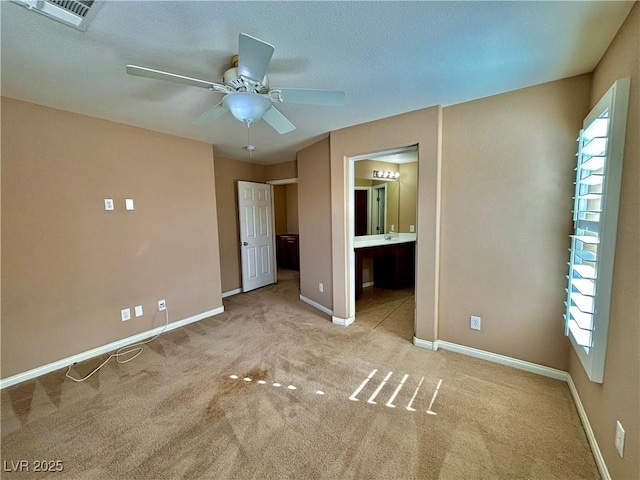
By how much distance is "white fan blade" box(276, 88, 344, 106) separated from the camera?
5.09 feet

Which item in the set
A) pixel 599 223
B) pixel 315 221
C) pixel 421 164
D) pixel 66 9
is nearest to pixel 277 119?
pixel 66 9

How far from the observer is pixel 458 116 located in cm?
242

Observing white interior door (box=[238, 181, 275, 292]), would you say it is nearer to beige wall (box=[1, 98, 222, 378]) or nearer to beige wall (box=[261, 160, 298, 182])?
beige wall (box=[261, 160, 298, 182])

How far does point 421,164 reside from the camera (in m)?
2.57

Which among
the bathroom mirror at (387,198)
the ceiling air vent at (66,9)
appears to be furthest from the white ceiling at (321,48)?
the bathroom mirror at (387,198)

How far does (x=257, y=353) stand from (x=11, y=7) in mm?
2794

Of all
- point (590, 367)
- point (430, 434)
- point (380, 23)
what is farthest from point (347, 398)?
point (380, 23)

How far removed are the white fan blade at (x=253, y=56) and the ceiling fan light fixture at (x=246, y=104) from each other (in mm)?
140

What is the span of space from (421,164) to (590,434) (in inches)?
88.7

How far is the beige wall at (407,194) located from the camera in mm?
5145

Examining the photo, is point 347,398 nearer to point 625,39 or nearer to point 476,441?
point 476,441

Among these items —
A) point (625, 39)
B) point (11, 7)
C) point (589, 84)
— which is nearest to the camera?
point (11, 7)

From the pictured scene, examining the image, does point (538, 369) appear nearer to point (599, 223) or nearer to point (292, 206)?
point (599, 223)

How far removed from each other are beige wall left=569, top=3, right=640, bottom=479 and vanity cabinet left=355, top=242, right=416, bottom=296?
119 inches
